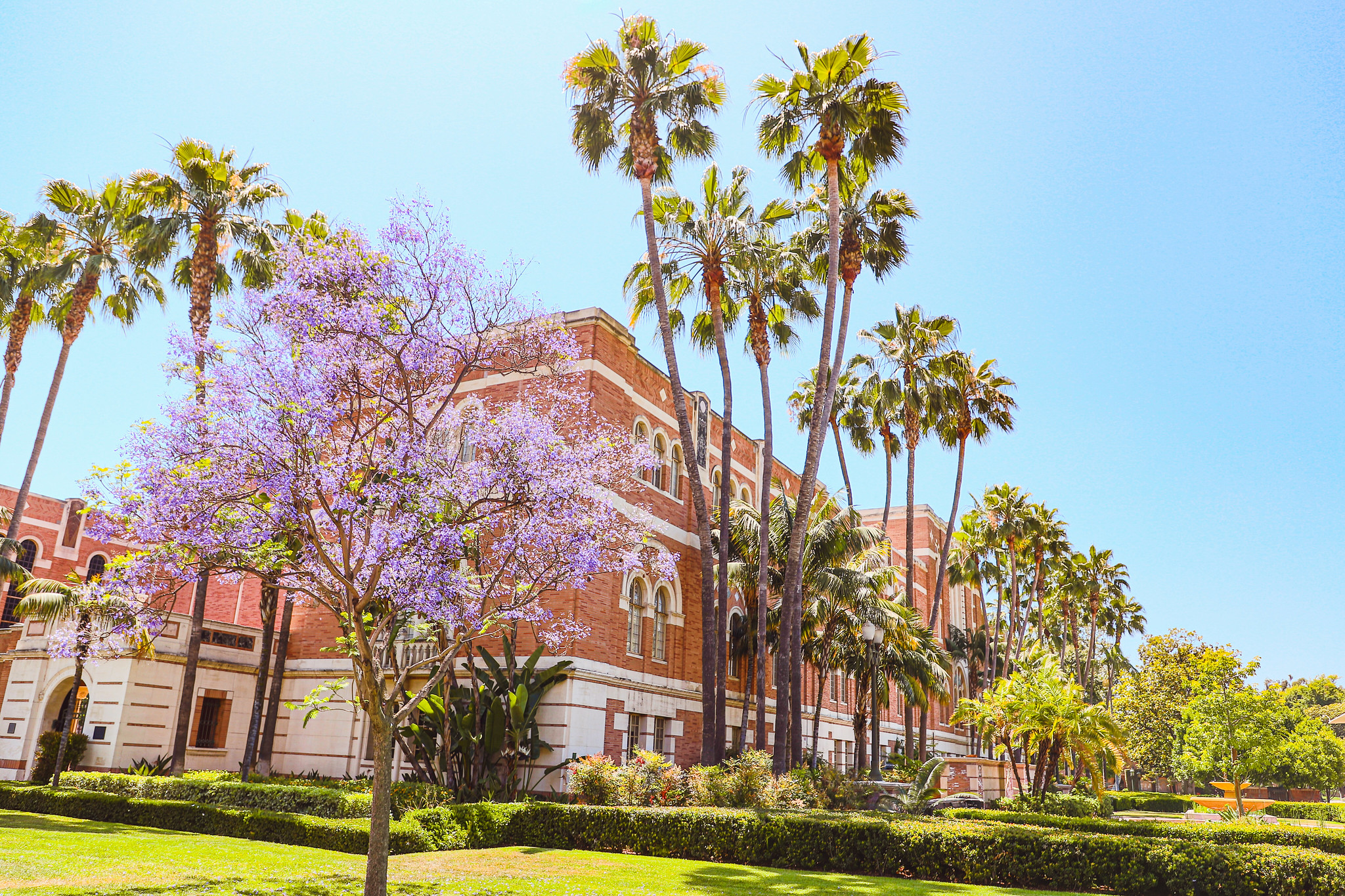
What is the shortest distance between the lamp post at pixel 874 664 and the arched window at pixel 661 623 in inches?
231

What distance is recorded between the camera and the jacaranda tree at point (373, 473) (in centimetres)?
1141

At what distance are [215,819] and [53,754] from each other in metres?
8.83

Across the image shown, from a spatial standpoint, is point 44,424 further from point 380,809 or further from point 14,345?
point 380,809

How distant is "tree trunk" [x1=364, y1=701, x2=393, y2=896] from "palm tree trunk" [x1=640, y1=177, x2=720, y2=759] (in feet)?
40.0

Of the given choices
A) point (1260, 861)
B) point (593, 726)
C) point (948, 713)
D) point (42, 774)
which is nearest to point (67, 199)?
point (42, 774)

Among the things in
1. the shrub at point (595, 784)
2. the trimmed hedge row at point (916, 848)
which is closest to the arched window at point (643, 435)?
the shrub at point (595, 784)

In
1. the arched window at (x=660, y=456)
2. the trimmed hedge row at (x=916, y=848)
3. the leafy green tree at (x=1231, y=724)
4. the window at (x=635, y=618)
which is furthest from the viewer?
the leafy green tree at (x=1231, y=724)

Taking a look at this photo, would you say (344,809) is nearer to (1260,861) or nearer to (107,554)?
(1260,861)

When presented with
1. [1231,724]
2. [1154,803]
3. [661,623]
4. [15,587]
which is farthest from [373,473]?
[1154,803]

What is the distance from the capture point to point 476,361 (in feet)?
43.8

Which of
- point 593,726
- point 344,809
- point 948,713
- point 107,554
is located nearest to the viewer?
point 344,809

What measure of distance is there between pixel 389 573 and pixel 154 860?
5.95 m

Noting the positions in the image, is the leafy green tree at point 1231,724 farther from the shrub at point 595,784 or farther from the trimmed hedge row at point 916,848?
the shrub at point 595,784

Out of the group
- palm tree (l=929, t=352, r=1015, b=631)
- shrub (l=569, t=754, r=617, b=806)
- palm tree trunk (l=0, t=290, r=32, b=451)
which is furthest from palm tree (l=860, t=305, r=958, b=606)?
palm tree trunk (l=0, t=290, r=32, b=451)
